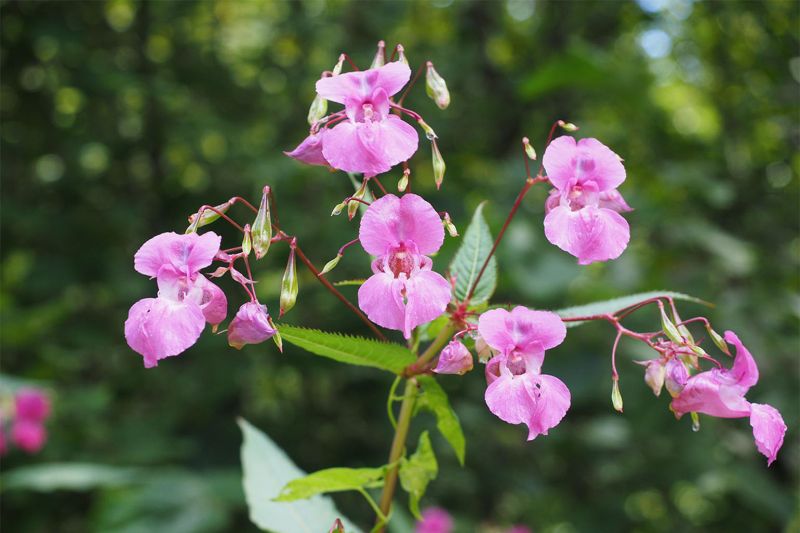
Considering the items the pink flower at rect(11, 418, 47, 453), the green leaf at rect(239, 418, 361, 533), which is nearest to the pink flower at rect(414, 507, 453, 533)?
the pink flower at rect(11, 418, 47, 453)

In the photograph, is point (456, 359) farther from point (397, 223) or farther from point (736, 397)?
point (736, 397)

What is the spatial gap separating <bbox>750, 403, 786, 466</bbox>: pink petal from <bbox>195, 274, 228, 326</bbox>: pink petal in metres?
0.55

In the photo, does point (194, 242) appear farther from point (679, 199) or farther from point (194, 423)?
point (679, 199)

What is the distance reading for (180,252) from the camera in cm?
85

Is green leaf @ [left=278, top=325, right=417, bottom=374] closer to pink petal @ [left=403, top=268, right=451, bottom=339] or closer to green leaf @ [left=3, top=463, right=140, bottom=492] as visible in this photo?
pink petal @ [left=403, top=268, right=451, bottom=339]

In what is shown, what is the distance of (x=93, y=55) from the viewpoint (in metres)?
3.65

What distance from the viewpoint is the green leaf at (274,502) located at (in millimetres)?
1208

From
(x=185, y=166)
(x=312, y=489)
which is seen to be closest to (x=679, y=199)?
(x=185, y=166)

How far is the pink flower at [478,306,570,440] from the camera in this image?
81 cm

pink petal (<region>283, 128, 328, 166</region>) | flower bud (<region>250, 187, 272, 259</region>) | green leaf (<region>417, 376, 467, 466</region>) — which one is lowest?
green leaf (<region>417, 376, 467, 466</region>)

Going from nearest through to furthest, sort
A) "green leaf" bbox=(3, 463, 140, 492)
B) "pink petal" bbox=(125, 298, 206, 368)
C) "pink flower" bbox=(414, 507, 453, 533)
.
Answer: "pink petal" bbox=(125, 298, 206, 368) < "green leaf" bbox=(3, 463, 140, 492) < "pink flower" bbox=(414, 507, 453, 533)

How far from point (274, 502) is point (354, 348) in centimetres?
43

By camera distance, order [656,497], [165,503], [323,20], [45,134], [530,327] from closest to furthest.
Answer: [530,327], [165,503], [45,134], [323,20], [656,497]

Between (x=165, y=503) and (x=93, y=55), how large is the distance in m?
2.01
